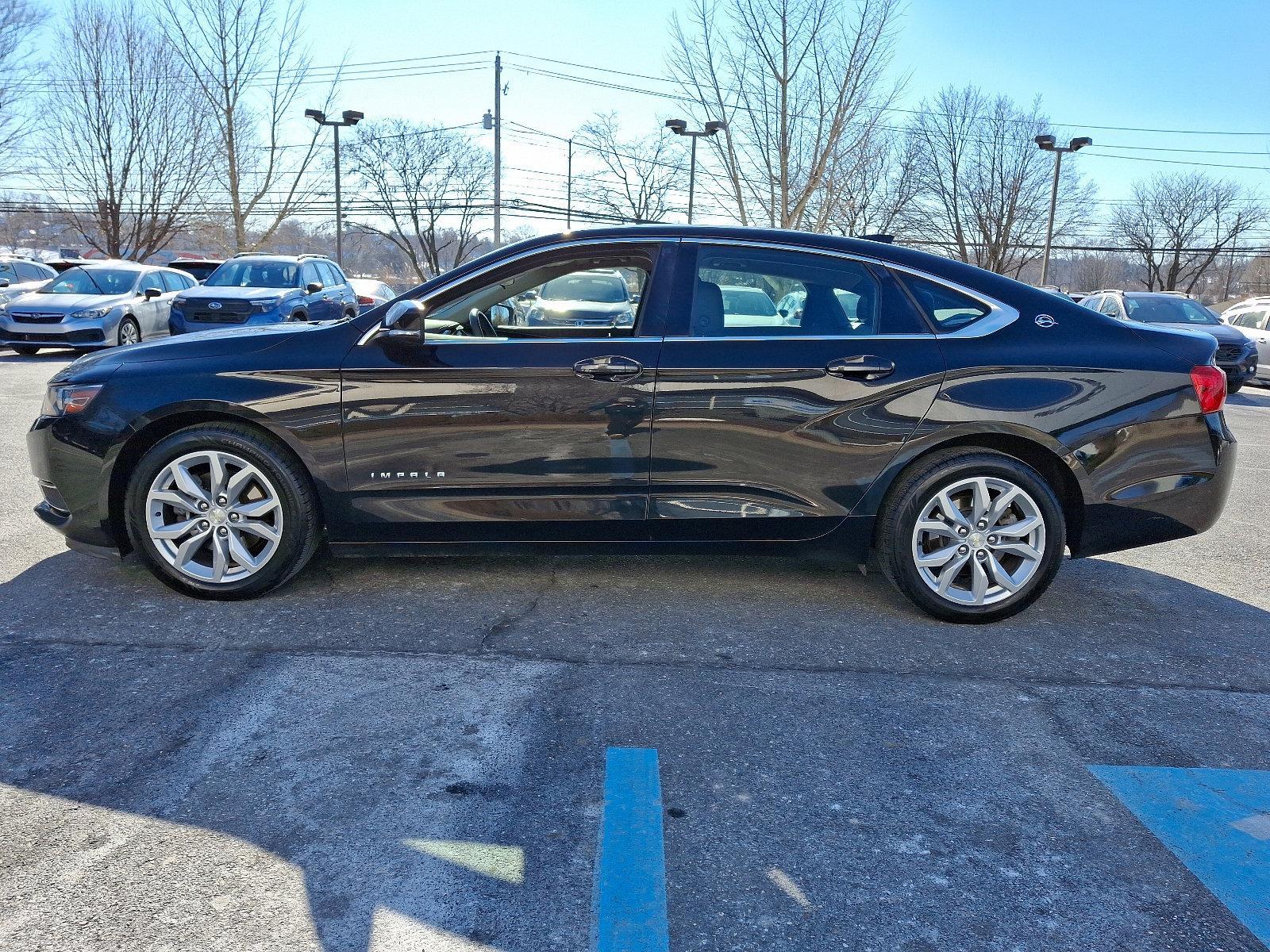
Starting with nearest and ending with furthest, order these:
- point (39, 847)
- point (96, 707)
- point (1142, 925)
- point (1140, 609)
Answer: point (1142, 925), point (39, 847), point (96, 707), point (1140, 609)

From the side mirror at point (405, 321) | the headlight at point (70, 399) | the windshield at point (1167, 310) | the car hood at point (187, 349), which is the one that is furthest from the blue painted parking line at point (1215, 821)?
the windshield at point (1167, 310)

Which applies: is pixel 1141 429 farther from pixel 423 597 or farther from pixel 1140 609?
pixel 423 597

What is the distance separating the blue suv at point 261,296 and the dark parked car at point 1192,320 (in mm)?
12998

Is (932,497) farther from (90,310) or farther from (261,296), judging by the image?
(90,310)

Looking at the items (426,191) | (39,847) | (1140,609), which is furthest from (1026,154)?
(39,847)

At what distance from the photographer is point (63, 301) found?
53.7ft

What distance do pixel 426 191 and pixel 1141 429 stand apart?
2236 inches

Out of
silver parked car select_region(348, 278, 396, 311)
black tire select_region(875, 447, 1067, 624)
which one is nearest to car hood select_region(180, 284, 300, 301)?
silver parked car select_region(348, 278, 396, 311)

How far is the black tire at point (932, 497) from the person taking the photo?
165 inches

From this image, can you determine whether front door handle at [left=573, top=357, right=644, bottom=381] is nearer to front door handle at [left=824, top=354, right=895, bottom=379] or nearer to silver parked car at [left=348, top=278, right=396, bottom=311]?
front door handle at [left=824, top=354, right=895, bottom=379]

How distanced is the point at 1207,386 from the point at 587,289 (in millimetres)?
3135

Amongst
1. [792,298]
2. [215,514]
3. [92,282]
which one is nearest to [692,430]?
[792,298]

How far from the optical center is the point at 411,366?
4.22m

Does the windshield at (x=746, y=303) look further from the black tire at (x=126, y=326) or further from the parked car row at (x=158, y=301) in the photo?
the black tire at (x=126, y=326)
